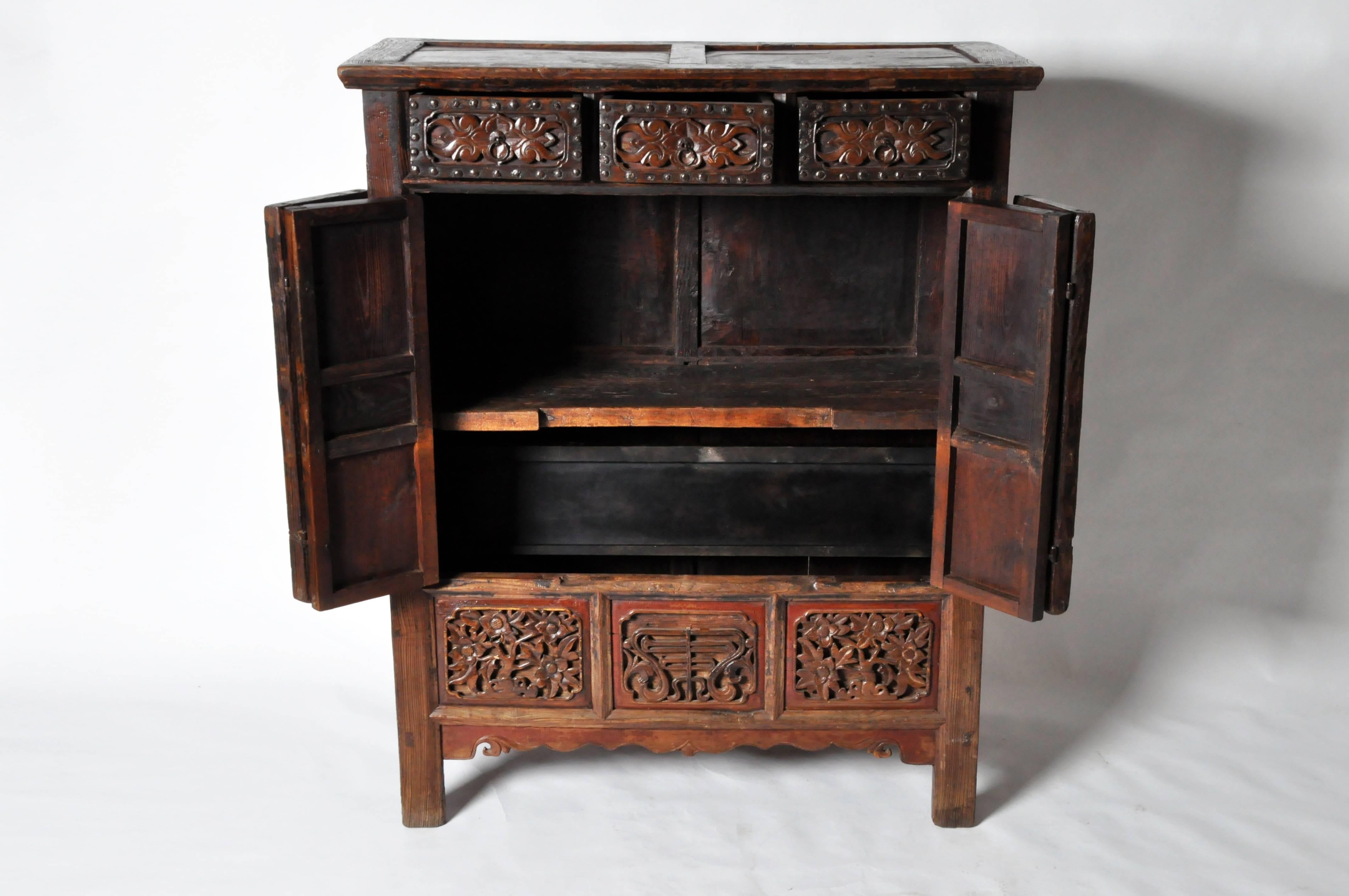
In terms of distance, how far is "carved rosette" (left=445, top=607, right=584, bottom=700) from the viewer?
133 inches

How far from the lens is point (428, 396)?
3.19 meters

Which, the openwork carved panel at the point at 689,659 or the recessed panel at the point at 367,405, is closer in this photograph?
the recessed panel at the point at 367,405

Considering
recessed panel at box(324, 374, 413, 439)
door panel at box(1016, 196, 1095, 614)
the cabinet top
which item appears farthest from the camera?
recessed panel at box(324, 374, 413, 439)

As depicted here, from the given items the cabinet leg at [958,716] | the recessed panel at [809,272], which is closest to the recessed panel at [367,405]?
the recessed panel at [809,272]

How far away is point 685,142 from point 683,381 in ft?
2.40

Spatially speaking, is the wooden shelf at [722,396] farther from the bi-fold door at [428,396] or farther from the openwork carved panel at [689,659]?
the openwork carved panel at [689,659]

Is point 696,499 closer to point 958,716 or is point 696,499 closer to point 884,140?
point 958,716

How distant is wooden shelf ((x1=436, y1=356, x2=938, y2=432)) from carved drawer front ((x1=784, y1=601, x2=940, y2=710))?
0.42 m

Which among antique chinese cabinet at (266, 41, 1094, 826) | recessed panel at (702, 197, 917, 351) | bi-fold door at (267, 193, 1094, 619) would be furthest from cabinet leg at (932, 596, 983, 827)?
recessed panel at (702, 197, 917, 351)

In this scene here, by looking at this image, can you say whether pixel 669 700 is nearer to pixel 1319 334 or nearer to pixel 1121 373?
pixel 1121 373

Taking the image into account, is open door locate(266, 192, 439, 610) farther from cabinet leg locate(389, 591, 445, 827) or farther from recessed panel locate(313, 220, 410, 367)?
cabinet leg locate(389, 591, 445, 827)

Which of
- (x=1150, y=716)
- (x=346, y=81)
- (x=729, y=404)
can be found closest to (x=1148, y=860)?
(x=1150, y=716)

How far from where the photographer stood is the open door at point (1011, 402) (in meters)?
2.88

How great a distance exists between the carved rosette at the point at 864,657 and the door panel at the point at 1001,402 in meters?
0.18
